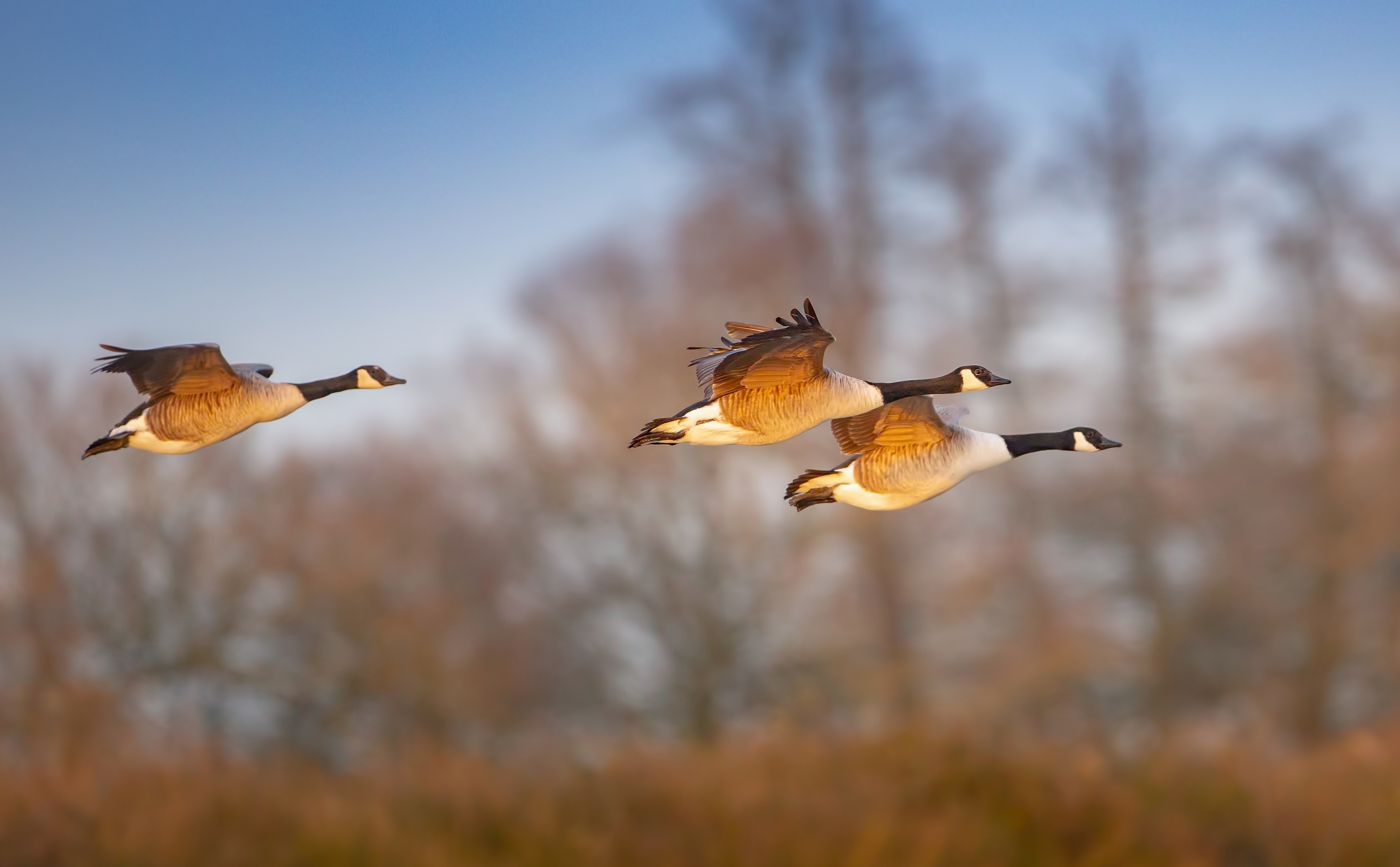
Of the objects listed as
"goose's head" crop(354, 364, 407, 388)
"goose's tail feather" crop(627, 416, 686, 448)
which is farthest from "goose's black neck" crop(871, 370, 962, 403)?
"goose's head" crop(354, 364, 407, 388)

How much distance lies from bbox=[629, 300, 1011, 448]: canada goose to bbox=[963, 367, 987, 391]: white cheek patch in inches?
1.6

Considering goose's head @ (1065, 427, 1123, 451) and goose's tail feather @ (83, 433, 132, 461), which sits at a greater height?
goose's tail feather @ (83, 433, 132, 461)

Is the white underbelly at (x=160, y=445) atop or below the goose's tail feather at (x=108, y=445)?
below

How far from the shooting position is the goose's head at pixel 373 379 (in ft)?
1.95

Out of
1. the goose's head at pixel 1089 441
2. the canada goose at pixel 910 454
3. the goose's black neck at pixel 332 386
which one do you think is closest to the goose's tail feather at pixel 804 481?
A: the canada goose at pixel 910 454

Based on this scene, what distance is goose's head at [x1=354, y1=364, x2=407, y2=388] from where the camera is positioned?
595mm

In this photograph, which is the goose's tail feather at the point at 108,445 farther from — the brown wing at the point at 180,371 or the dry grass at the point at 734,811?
the dry grass at the point at 734,811

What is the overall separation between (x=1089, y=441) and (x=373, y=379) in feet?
1.25

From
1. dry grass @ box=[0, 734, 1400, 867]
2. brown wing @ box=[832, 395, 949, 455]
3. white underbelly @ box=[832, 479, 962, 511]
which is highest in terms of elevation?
brown wing @ box=[832, 395, 949, 455]

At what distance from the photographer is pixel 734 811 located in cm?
595

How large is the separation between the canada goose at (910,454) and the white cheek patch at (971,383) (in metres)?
0.02

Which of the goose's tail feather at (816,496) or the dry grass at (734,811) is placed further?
the dry grass at (734,811)

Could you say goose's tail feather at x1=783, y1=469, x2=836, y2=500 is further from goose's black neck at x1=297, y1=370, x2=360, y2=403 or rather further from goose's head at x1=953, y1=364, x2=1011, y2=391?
goose's black neck at x1=297, y1=370, x2=360, y2=403

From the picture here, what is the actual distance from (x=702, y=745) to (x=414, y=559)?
8319 millimetres
